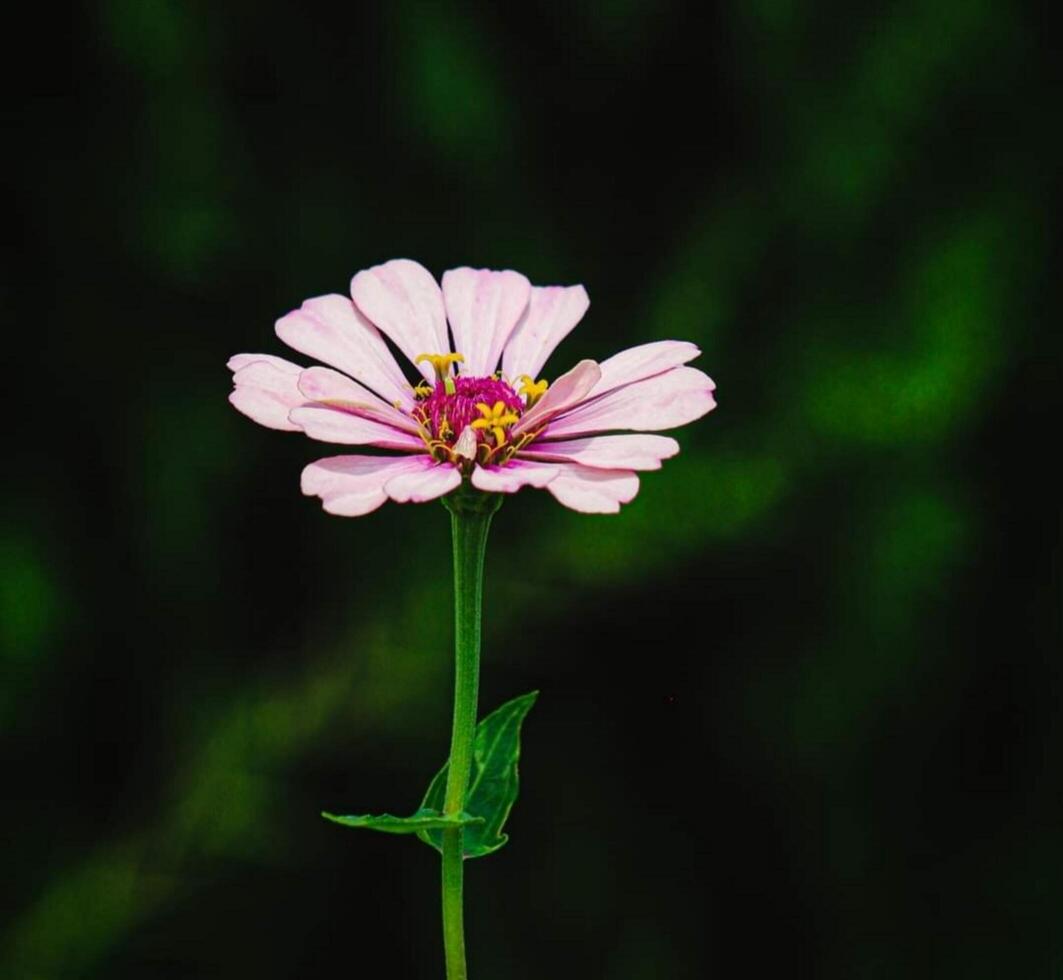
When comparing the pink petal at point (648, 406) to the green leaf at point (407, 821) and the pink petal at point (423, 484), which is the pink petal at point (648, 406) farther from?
the green leaf at point (407, 821)

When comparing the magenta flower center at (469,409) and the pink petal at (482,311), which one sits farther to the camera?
the pink petal at (482,311)

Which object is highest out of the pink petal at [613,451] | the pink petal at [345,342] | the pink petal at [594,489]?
the pink petal at [345,342]

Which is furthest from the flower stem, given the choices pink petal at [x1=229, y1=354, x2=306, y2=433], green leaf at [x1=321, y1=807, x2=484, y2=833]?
pink petal at [x1=229, y1=354, x2=306, y2=433]

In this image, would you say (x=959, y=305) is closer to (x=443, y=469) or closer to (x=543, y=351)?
(x=543, y=351)

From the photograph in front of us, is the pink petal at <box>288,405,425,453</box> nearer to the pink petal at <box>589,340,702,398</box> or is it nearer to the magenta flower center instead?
the magenta flower center

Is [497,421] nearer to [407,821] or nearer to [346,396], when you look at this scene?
[346,396]

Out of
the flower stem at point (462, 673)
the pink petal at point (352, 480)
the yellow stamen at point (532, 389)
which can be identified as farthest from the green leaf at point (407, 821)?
the yellow stamen at point (532, 389)

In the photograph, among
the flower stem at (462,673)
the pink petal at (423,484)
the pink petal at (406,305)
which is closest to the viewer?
the pink petal at (423,484)
